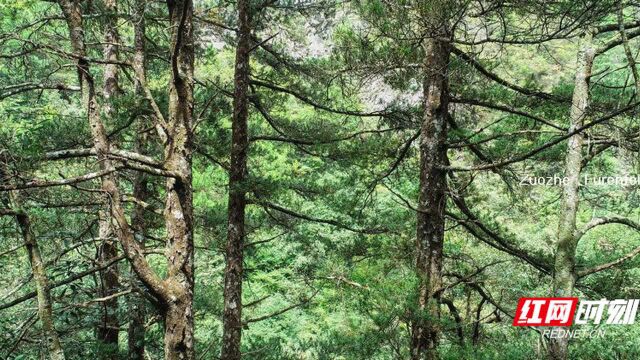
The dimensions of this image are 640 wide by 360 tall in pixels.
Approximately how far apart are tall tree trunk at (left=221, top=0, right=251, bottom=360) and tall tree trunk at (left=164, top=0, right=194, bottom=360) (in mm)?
1717

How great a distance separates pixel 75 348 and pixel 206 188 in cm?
860

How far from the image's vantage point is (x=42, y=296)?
2.83 meters

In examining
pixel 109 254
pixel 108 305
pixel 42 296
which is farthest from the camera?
pixel 109 254

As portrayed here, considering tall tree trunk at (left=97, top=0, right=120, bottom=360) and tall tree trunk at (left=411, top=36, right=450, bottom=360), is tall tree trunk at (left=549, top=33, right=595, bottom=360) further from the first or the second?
tall tree trunk at (left=97, top=0, right=120, bottom=360)

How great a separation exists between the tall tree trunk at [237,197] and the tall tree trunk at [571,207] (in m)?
3.39


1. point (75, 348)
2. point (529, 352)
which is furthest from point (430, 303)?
point (75, 348)

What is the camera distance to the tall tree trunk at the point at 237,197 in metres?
5.54

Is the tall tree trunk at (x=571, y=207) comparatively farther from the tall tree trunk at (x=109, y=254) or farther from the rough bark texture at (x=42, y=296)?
the tall tree trunk at (x=109, y=254)

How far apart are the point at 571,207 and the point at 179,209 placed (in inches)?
117

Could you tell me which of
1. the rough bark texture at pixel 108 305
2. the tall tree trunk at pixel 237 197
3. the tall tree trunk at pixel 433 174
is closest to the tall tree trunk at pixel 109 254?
the rough bark texture at pixel 108 305

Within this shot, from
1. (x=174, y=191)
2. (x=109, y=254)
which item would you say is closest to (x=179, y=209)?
(x=174, y=191)

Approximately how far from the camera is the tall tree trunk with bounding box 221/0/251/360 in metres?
5.54

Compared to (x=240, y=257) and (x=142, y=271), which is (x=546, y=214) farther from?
(x=142, y=271)

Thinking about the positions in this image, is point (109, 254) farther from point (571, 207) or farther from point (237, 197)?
point (571, 207)
